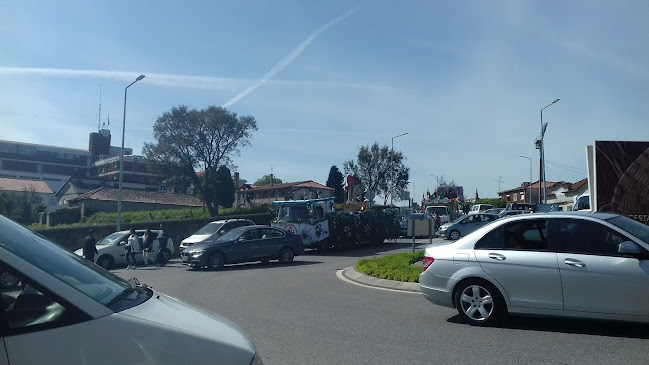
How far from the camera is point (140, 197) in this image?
220ft

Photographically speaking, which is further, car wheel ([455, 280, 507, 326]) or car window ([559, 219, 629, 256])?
car wheel ([455, 280, 507, 326])

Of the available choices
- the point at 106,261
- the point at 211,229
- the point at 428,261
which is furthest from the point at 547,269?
the point at 106,261

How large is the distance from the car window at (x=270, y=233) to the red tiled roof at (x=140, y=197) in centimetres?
4206

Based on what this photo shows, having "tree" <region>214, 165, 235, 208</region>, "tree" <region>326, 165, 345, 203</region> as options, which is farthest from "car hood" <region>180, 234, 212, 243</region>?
"tree" <region>326, 165, 345, 203</region>

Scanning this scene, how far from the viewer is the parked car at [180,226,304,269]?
67.2 ft

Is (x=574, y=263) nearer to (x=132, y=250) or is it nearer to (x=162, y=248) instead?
(x=132, y=250)

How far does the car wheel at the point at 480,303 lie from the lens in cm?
813

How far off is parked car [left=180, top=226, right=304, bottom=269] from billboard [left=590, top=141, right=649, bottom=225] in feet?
36.0

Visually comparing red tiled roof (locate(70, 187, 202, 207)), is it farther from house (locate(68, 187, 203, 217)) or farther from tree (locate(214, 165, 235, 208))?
tree (locate(214, 165, 235, 208))

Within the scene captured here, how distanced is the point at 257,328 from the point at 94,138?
102339 mm

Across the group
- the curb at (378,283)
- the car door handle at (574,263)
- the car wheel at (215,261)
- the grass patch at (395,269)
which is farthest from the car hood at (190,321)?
the car wheel at (215,261)

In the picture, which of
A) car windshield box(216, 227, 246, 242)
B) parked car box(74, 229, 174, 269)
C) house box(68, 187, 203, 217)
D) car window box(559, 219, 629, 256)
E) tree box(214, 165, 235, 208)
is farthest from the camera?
tree box(214, 165, 235, 208)

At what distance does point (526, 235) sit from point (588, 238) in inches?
32.0

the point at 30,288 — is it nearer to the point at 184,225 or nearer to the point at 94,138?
the point at 184,225
